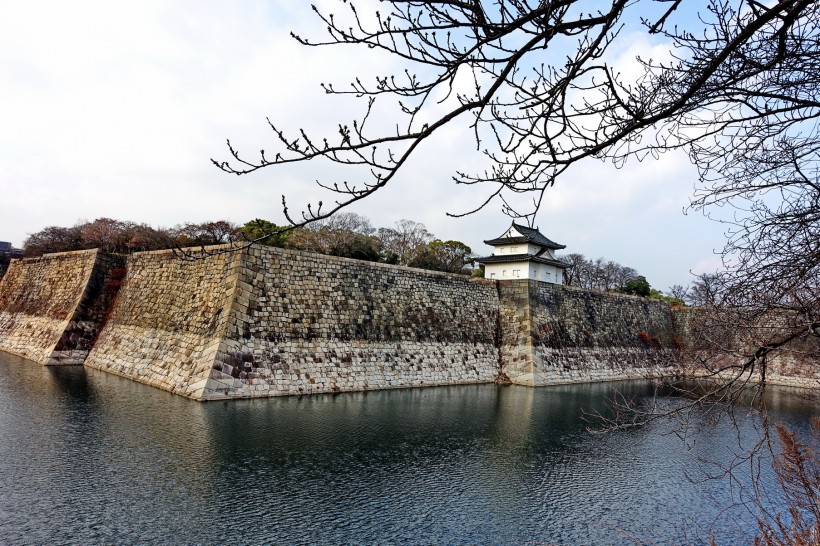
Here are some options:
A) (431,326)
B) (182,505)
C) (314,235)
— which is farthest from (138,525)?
(314,235)

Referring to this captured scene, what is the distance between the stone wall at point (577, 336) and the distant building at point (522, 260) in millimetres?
1945

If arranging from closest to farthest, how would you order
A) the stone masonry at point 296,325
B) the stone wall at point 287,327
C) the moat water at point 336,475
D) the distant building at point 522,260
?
the moat water at point 336,475 < the stone wall at point 287,327 < the stone masonry at point 296,325 < the distant building at point 522,260

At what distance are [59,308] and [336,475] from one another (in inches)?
619

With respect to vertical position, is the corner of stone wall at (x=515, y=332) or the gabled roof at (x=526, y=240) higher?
the gabled roof at (x=526, y=240)

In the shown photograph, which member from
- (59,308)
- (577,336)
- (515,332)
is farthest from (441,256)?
(59,308)

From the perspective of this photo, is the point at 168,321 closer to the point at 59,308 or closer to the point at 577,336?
the point at 59,308

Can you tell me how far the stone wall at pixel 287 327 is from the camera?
1266cm

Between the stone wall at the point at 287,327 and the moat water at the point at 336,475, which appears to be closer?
the moat water at the point at 336,475

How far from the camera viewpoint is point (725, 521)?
7258 mm

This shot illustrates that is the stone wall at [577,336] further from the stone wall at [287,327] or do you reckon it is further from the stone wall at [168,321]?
the stone wall at [168,321]

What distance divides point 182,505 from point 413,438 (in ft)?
15.4

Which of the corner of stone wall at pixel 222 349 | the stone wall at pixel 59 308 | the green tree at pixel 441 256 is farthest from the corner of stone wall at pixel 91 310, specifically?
the green tree at pixel 441 256

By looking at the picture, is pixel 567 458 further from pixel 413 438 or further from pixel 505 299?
pixel 505 299

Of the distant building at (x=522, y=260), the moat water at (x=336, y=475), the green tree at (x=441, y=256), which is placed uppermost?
the green tree at (x=441, y=256)
